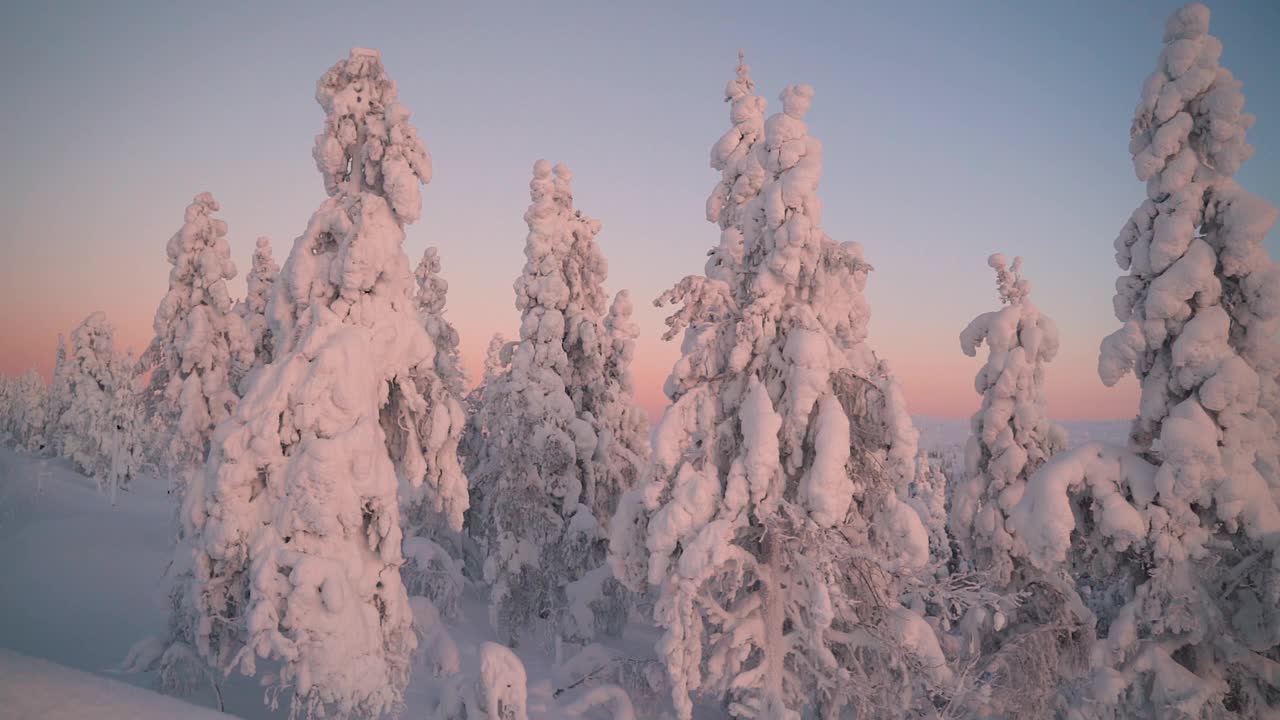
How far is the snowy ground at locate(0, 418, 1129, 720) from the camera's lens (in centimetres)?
1353

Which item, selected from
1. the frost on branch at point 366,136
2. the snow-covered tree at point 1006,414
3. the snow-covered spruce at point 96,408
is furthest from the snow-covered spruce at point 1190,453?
the snow-covered spruce at point 96,408

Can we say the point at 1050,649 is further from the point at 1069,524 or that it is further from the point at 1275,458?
the point at 1275,458

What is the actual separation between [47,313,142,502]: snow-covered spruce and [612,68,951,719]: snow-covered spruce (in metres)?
42.2

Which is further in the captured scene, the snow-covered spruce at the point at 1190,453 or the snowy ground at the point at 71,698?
the snow-covered spruce at the point at 1190,453

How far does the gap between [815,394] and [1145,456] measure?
5.66m

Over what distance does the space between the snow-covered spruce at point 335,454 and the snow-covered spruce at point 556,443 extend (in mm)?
6717

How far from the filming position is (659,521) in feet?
34.9

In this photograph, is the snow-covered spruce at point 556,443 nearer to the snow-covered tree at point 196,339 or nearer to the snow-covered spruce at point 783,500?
the snow-covered tree at point 196,339

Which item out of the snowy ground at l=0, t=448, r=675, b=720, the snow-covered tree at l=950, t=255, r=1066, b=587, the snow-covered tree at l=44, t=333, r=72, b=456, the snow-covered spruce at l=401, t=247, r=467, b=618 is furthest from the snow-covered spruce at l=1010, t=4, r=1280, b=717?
the snow-covered tree at l=44, t=333, r=72, b=456

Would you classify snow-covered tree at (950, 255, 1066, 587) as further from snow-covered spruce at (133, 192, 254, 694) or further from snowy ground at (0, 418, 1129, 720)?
snow-covered spruce at (133, 192, 254, 694)

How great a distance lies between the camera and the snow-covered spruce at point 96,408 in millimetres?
43375

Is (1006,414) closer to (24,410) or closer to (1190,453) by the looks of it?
(1190,453)

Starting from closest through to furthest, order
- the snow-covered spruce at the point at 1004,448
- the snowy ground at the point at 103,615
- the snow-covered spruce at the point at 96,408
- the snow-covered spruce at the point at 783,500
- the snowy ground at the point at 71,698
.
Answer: the snowy ground at the point at 71,698
the snow-covered spruce at the point at 783,500
the snowy ground at the point at 103,615
the snow-covered spruce at the point at 1004,448
the snow-covered spruce at the point at 96,408

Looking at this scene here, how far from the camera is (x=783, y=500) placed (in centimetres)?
1064
